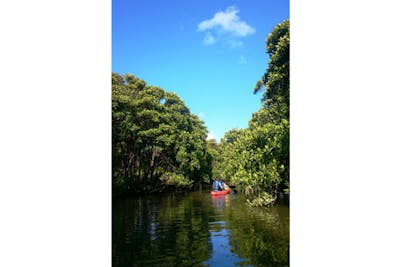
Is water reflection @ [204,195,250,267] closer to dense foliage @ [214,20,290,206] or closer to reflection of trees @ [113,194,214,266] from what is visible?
reflection of trees @ [113,194,214,266]

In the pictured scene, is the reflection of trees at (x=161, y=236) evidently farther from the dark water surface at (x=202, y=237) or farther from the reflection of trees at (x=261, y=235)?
the reflection of trees at (x=261, y=235)

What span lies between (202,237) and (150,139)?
1067cm

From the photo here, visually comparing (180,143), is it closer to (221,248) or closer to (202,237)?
(202,237)

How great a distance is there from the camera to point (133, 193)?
1894cm

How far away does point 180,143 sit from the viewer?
19391 millimetres

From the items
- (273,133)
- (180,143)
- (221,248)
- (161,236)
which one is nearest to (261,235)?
(221,248)

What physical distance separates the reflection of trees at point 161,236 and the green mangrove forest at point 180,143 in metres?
2.25

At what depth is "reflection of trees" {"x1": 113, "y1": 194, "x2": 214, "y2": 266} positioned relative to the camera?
6457mm

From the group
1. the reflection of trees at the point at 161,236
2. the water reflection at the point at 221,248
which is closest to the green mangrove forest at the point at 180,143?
the water reflection at the point at 221,248

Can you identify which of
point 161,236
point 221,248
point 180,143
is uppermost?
point 180,143

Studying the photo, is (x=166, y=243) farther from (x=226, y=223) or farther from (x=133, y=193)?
(x=133, y=193)

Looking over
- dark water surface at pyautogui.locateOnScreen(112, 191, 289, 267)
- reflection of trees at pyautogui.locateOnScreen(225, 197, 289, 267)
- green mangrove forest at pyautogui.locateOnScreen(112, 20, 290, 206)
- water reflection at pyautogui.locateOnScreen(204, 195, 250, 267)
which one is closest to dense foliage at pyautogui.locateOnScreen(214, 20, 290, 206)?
green mangrove forest at pyautogui.locateOnScreen(112, 20, 290, 206)
